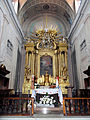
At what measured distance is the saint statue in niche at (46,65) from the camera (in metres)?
10.3

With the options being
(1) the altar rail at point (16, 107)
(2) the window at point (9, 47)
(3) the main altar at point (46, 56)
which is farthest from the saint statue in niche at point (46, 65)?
(1) the altar rail at point (16, 107)

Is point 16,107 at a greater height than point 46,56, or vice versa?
point 46,56

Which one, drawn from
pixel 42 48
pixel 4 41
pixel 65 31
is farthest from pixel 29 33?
pixel 4 41

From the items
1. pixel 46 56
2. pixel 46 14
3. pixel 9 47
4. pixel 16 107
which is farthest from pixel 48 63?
pixel 16 107

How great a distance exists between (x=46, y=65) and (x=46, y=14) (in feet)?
18.9

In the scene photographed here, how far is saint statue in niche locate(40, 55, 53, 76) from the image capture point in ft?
33.9

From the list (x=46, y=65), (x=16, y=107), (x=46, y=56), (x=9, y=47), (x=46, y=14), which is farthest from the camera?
(x=46, y=14)

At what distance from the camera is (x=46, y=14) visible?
12430 millimetres

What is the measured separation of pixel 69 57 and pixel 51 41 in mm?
2306

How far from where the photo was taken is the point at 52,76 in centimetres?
1005

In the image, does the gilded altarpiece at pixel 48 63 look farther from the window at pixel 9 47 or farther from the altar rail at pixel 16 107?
the altar rail at pixel 16 107

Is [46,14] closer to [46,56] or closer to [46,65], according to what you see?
[46,56]

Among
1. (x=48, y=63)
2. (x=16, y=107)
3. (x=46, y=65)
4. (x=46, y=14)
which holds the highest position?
(x=46, y=14)

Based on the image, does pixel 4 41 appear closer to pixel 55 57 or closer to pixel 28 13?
pixel 55 57
